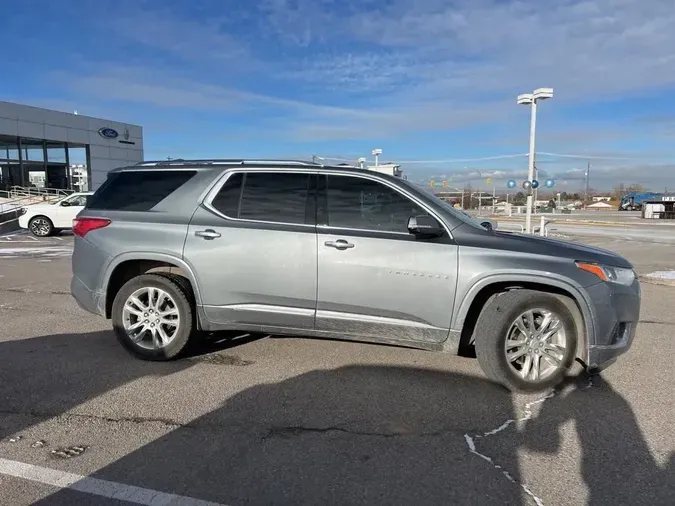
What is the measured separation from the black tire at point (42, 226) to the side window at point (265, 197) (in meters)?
17.8

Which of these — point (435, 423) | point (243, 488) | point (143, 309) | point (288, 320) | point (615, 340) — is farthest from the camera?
point (143, 309)

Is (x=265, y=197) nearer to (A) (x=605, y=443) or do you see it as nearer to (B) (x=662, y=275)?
(A) (x=605, y=443)

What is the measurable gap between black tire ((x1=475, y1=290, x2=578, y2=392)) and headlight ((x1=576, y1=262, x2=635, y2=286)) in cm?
34

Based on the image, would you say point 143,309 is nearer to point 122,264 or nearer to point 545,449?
point 122,264

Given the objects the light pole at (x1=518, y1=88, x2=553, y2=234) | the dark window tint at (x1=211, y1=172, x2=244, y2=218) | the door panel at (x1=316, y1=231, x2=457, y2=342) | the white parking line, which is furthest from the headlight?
the light pole at (x1=518, y1=88, x2=553, y2=234)

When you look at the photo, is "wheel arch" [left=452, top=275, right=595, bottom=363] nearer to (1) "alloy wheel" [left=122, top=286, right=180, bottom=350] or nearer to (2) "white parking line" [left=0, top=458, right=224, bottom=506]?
(2) "white parking line" [left=0, top=458, right=224, bottom=506]

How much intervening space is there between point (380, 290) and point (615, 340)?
192 centimetres

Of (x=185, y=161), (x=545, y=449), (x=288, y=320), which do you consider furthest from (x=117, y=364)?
(x=545, y=449)

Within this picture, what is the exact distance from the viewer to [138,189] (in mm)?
5184

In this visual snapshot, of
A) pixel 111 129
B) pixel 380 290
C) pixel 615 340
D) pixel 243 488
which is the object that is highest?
pixel 111 129

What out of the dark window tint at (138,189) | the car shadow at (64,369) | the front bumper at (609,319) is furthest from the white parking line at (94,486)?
the front bumper at (609,319)

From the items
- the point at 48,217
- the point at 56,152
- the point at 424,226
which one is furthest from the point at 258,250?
the point at 56,152

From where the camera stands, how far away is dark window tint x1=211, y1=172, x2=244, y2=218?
4.86 metres

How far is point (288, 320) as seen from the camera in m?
4.66
